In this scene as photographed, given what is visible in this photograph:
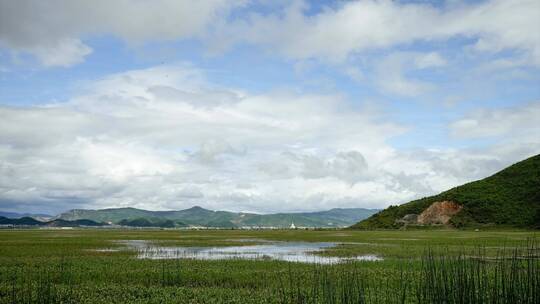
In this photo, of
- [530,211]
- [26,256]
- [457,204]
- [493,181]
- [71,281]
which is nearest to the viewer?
[71,281]

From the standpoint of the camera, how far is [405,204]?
117m

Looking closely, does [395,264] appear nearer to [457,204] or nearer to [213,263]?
[213,263]

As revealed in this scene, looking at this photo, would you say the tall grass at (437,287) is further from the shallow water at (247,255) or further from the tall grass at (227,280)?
the shallow water at (247,255)

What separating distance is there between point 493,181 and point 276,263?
97099mm

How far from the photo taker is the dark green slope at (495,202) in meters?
91.9

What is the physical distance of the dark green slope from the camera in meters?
91.9

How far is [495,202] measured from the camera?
98.1 m

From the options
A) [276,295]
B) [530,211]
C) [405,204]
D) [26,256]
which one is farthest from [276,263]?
[405,204]

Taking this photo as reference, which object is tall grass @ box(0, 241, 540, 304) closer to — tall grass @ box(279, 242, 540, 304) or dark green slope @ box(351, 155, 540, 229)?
tall grass @ box(279, 242, 540, 304)

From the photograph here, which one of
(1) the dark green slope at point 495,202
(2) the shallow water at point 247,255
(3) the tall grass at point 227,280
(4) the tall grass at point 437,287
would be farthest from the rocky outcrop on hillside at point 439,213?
(4) the tall grass at point 437,287

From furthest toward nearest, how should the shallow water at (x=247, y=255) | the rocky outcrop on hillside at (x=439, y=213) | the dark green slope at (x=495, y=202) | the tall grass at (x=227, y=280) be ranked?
the rocky outcrop on hillside at (x=439, y=213), the dark green slope at (x=495, y=202), the shallow water at (x=247, y=255), the tall grass at (x=227, y=280)

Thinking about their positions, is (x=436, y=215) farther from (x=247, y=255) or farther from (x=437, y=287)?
(x=437, y=287)

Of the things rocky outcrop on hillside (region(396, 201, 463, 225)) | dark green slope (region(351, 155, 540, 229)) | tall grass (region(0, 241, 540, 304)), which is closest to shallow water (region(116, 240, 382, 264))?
tall grass (region(0, 241, 540, 304))

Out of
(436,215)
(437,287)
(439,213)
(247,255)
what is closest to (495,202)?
(439,213)
